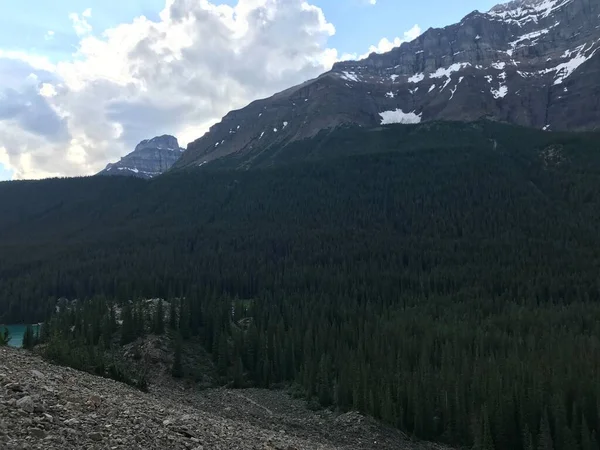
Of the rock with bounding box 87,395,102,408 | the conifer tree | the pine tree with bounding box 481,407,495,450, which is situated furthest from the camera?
the conifer tree

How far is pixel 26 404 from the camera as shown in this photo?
68.3ft

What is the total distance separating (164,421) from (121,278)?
16599cm

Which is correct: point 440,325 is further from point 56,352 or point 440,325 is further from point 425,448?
point 56,352

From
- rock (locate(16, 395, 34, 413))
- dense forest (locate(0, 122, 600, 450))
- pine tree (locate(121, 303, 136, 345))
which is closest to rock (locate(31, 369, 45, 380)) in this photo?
rock (locate(16, 395, 34, 413))

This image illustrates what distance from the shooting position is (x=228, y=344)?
104m

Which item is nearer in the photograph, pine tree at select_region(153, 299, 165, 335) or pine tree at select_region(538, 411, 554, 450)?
pine tree at select_region(538, 411, 554, 450)


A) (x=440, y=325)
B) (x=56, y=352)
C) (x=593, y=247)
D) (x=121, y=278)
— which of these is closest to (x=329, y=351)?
(x=440, y=325)

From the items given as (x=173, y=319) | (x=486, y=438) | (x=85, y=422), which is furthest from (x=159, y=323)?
(x=85, y=422)

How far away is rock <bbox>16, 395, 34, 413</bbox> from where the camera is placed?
20562 mm

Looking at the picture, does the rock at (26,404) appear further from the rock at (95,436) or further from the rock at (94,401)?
the rock at (94,401)

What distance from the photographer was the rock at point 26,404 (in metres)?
20.6

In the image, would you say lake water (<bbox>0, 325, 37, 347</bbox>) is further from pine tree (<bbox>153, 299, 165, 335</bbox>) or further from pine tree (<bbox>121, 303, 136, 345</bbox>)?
pine tree (<bbox>153, 299, 165, 335</bbox>)

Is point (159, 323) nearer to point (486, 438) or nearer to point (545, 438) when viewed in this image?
point (486, 438)

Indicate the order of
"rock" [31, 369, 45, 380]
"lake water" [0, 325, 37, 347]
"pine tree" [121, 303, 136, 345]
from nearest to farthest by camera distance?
"rock" [31, 369, 45, 380] → "pine tree" [121, 303, 136, 345] → "lake water" [0, 325, 37, 347]
